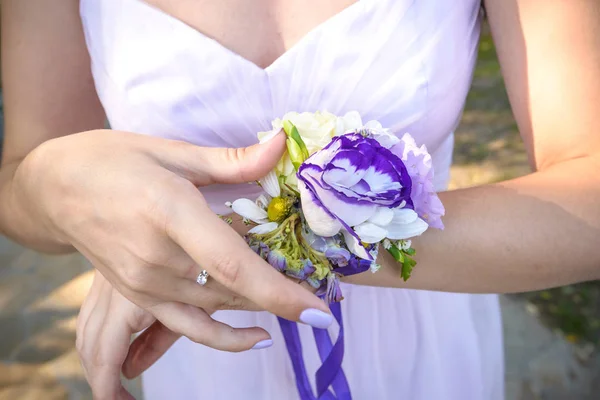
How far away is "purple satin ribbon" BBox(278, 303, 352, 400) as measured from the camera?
0.95 m

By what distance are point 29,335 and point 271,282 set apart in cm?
302

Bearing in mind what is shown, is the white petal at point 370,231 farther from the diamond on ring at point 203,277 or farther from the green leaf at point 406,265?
the diamond on ring at point 203,277

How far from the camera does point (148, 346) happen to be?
3.26ft

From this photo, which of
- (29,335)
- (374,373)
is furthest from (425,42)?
(29,335)

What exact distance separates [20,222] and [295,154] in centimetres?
63

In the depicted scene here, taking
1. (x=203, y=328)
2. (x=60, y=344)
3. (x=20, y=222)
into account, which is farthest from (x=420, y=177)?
(x=60, y=344)

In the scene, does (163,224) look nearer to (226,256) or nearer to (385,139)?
(226,256)

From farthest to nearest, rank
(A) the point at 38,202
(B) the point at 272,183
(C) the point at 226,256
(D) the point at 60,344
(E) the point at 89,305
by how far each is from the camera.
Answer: (D) the point at 60,344 → (E) the point at 89,305 → (A) the point at 38,202 → (B) the point at 272,183 → (C) the point at 226,256

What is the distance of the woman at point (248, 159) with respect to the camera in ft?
2.48

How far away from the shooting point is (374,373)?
1.29 metres

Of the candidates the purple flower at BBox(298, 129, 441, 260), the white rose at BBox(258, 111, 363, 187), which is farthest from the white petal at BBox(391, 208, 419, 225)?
the white rose at BBox(258, 111, 363, 187)

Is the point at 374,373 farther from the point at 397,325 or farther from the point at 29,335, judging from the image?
the point at 29,335

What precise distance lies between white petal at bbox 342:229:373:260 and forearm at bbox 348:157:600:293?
16 cm

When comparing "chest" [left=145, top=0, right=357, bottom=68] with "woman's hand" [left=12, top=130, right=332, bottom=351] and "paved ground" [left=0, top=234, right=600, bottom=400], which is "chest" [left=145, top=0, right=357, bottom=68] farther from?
"paved ground" [left=0, top=234, right=600, bottom=400]
